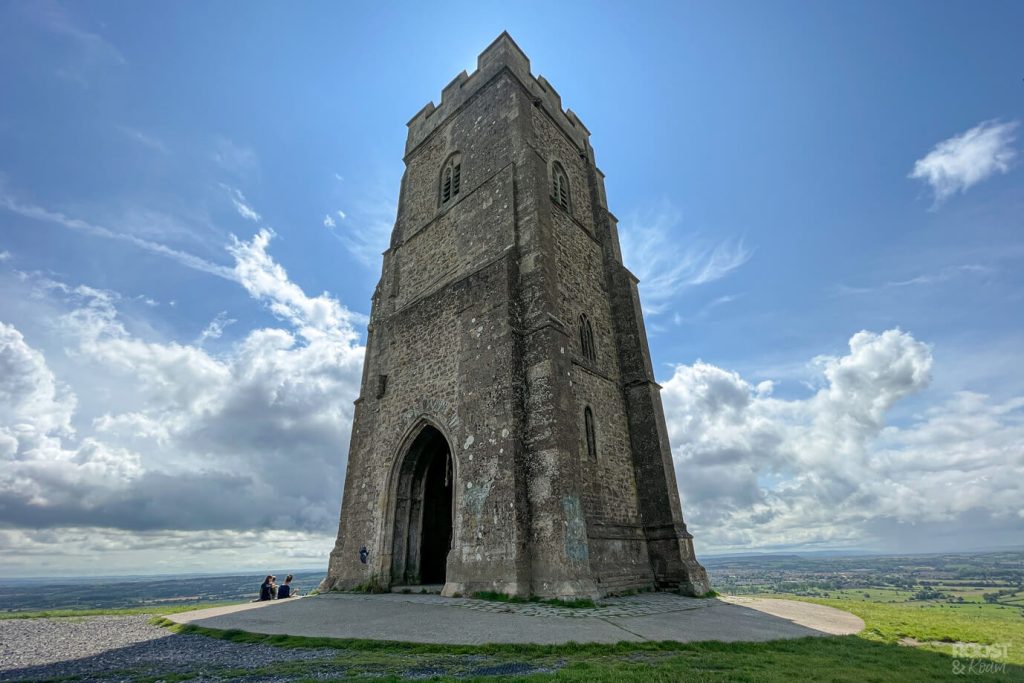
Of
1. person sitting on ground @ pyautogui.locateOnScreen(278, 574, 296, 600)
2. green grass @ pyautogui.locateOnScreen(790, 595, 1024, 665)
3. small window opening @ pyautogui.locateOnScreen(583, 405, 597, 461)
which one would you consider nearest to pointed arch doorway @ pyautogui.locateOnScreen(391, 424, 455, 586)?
person sitting on ground @ pyautogui.locateOnScreen(278, 574, 296, 600)

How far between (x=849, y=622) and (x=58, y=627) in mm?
15836

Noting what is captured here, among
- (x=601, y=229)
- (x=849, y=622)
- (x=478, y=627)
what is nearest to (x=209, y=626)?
(x=478, y=627)

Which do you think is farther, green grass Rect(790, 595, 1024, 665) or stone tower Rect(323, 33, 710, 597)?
stone tower Rect(323, 33, 710, 597)

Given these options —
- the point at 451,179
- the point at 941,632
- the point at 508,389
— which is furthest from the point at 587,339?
the point at 941,632

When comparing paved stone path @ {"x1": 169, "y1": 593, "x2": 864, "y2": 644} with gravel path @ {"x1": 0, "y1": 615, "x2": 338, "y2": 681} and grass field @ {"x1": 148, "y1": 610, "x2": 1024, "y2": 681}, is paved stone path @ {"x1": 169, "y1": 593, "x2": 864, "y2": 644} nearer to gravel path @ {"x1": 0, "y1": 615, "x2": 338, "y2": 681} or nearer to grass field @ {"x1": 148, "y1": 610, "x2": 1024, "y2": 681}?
grass field @ {"x1": 148, "y1": 610, "x2": 1024, "y2": 681}

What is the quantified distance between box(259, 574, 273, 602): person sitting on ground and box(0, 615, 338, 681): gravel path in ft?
15.1

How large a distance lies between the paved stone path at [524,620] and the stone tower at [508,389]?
1187 millimetres

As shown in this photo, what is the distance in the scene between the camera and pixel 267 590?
44.1ft

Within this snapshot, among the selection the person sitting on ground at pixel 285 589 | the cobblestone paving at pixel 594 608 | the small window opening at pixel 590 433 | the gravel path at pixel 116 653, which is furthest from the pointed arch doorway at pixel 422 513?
the gravel path at pixel 116 653

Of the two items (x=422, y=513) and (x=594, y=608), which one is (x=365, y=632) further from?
(x=422, y=513)

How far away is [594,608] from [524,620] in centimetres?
218

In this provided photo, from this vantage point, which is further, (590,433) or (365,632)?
(590,433)

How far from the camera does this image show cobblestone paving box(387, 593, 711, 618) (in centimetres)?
882

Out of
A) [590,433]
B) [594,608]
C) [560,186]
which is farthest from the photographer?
[560,186]
